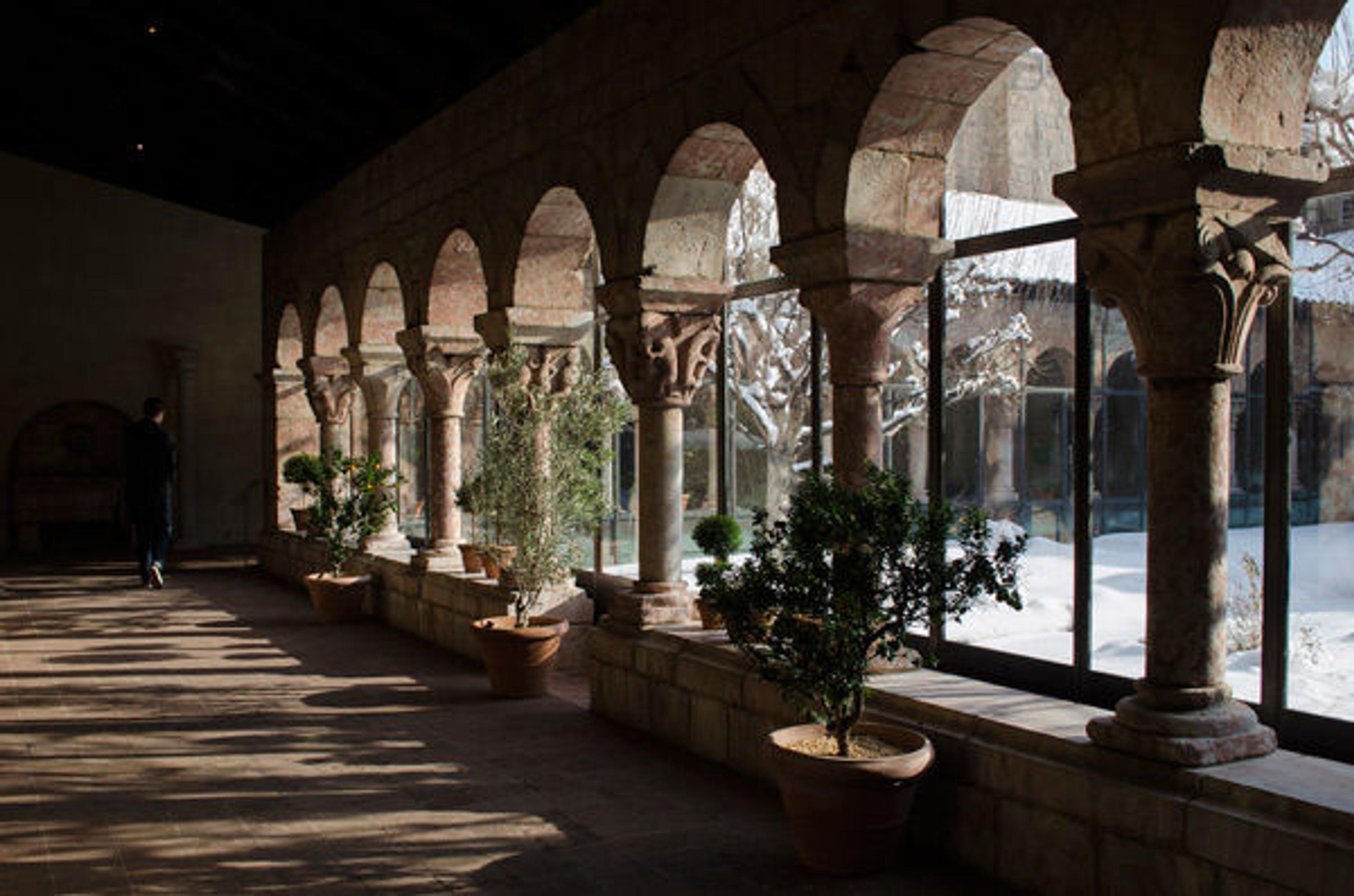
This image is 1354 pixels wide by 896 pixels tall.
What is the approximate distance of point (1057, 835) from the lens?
3328 millimetres

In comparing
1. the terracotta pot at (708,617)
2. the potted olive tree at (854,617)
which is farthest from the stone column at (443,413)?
the potted olive tree at (854,617)

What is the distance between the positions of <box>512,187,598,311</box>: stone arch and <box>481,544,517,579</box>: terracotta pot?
1.49 m

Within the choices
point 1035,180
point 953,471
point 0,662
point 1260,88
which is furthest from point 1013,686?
point 0,662

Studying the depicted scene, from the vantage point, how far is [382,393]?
997 centimetres

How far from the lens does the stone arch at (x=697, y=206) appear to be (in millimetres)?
5484

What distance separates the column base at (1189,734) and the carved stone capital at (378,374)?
7.61 metres

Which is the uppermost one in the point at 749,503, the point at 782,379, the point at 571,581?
the point at 782,379

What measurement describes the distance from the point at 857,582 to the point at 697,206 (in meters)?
2.67

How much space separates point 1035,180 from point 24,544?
12919 mm

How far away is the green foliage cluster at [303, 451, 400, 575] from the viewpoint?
29.7ft

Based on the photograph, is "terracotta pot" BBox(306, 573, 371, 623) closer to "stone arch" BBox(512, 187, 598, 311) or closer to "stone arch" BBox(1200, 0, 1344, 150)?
"stone arch" BBox(512, 187, 598, 311)

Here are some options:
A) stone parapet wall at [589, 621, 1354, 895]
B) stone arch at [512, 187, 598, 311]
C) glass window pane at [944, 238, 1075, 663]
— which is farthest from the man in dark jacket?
glass window pane at [944, 238, 1075, 663]

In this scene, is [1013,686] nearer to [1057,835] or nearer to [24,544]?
[1057,835]

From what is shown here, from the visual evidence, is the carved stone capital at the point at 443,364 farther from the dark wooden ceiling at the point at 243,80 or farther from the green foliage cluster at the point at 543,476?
the green foliage cluster at the point at 543,476
